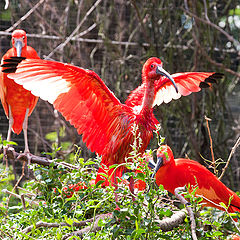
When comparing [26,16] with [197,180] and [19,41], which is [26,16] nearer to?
[19,41]

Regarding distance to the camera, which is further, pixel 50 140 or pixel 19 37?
pixel 50 140

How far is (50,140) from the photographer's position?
4305 millimetres

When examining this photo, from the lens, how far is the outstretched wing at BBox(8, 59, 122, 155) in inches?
74.5

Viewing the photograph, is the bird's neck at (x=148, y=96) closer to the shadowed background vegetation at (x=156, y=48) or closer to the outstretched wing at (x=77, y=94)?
the outstretched wing at (x=77, y=94)

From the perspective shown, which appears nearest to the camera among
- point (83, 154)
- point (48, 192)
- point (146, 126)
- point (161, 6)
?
point (48, 192)

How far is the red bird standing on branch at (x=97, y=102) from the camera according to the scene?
1908 millimetres

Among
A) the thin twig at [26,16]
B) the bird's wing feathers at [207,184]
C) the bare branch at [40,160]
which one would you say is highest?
the thin twig at [26,16]

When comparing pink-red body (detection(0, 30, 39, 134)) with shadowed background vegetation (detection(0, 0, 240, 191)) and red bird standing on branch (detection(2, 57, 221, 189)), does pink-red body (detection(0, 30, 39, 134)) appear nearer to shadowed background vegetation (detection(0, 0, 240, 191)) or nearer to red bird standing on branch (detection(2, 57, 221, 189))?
red bird standing on branch (detection(2, 57, 221, 189))

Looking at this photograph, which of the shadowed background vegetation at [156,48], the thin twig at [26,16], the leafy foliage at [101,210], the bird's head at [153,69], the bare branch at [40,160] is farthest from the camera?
the shadowed background vegetation at [156,48]

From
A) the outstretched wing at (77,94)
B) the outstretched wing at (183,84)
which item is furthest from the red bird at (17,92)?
the outstretched wing at (183,84)

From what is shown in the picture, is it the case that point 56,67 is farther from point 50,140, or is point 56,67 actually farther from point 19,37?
point 50,140

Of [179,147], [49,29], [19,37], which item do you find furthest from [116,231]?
[49,29]

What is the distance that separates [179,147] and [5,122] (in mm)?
1631

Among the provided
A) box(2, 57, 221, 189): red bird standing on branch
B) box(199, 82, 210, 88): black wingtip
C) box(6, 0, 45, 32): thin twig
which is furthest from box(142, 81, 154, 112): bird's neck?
box(6, 0, 45, 32): thin twig
